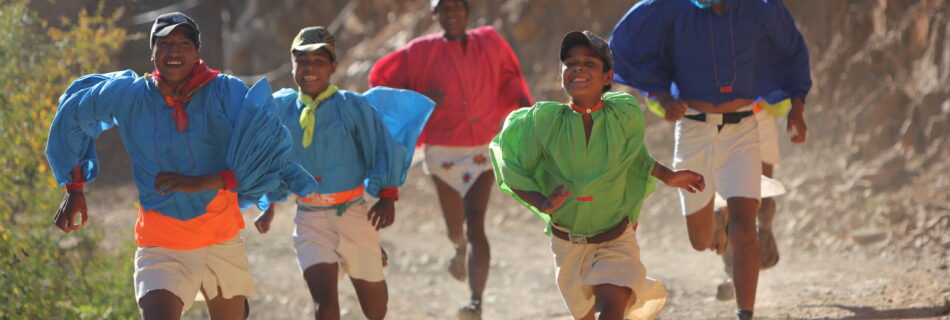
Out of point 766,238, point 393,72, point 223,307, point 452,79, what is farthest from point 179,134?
point 766,238

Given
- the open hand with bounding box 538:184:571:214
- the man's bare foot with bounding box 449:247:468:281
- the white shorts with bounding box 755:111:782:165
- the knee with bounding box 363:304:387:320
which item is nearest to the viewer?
the open hand with bounding box 538:184:571:214

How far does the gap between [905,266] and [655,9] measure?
330cm

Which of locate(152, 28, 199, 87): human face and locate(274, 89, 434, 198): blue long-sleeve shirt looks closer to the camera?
locate(152, 28, 199, 87): human face

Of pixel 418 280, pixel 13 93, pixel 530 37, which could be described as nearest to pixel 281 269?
pixel 418 280

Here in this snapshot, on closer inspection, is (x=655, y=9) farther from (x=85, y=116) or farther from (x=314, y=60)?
(x=85, y=116)

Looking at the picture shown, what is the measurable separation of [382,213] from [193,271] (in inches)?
44.1

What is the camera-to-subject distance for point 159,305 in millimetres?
4695

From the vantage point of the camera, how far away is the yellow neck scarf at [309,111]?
Answer: 18.6 ft

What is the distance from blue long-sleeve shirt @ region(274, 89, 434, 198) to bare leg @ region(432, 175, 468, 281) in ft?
5.06

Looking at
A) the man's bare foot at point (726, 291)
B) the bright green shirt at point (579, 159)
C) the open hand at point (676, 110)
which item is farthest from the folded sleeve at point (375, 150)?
the man's bare foot at point (726, 291)

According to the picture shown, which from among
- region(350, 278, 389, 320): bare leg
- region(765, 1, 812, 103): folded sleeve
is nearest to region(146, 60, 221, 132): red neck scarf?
region(350, 278, 389, 320): bare leg

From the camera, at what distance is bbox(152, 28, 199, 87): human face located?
4734 millimetres

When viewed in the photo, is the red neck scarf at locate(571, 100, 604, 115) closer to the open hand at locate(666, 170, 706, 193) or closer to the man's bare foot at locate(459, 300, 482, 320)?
the open hand at locate(666, 170, 706, 193)

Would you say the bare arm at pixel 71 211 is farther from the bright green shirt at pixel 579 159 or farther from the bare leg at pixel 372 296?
the bright green shirt at pixel 579 159
